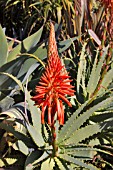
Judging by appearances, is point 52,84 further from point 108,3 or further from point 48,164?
point 108,3

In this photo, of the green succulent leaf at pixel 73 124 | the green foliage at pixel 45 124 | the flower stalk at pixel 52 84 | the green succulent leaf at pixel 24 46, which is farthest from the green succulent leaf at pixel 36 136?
the green succulent leaf at pixel 24 46

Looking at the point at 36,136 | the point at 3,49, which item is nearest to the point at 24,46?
the point at 3,49

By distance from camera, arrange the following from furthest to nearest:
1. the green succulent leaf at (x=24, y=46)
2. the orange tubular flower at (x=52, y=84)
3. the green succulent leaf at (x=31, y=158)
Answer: the green succulent leaf at (x=24, y=46) < the green succulent leaf at (x=31, y=158) < the orange tubular flower at (x=52, y=84)

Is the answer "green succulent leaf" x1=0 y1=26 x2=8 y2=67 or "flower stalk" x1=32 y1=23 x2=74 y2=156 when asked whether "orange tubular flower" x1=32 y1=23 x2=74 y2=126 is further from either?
"green succulent leaf" x1=0 y1=26 x2=8 y2=67

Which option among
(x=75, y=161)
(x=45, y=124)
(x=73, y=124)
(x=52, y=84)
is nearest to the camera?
(x=52, y=84)

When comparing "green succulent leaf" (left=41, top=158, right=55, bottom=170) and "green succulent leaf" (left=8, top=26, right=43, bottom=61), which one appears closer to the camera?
"green succulent leaf" (left=41, top=158, right=55, bottom=170)

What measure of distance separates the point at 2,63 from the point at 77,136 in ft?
1.97

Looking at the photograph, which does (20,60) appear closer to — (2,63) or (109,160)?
(2,63)

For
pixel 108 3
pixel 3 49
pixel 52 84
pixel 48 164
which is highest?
pixel 108 3

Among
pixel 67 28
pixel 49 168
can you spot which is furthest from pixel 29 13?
pixel 49 168

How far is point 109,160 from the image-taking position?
86.0 inches

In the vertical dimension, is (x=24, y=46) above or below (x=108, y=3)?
below

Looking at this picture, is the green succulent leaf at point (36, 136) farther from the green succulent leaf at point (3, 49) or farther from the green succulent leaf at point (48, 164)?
the green succulent leaf at point (3, 49)

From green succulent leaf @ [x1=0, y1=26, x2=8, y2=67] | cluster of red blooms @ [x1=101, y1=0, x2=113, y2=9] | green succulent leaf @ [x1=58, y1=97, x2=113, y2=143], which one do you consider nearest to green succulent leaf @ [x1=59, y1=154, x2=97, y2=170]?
green succulent leaf @ [x1=58, y1=97, x2=113, y2=143]
